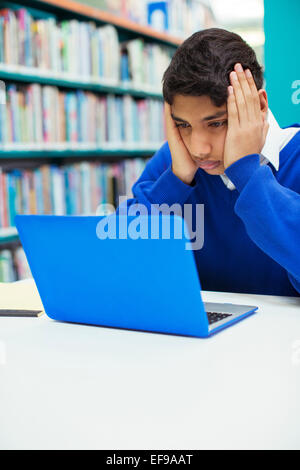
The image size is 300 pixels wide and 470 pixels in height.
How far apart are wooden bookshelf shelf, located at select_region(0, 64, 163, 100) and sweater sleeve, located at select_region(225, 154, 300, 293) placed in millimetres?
1707

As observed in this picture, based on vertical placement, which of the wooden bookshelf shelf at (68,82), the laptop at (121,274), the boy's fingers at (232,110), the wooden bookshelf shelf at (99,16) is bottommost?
the laptop at (121,274)

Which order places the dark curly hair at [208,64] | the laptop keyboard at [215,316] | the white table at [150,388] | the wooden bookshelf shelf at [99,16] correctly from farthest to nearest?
the wooden bookshelf shelf at [99,16] → the dark curly hair at [208,64] → the laptop keyboard at [215,316] → the white table at [150,388]

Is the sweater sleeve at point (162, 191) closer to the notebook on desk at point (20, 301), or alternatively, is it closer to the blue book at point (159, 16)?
the notebook on desk at point (20, 301)

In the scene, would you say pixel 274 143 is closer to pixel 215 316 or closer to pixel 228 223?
pixel 228 223

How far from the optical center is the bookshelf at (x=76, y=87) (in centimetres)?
250

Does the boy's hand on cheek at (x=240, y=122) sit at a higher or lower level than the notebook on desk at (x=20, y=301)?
higher

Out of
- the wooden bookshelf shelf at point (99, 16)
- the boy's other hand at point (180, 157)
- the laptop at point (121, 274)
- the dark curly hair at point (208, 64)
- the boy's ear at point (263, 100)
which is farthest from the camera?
the wooden bookshelf shelf at point (99, 16)

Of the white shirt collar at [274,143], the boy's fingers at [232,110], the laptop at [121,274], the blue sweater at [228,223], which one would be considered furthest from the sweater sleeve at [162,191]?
the laptop at [121,274]

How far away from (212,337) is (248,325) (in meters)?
0.09

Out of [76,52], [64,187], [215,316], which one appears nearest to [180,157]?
[215,316]

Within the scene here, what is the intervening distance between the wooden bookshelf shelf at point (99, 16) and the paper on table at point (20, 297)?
1.80m

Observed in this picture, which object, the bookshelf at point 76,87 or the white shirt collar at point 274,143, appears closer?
the white shirt collar at point 274,143

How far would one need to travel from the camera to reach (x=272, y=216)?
961 mm

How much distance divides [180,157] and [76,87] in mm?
1793
